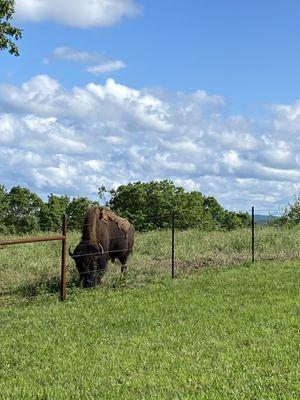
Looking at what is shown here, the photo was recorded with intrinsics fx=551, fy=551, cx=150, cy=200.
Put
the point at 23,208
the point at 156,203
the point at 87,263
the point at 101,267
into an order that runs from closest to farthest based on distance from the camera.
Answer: the point at 87,263
the point at 101,267
the point at 23,208
the point at 156,203

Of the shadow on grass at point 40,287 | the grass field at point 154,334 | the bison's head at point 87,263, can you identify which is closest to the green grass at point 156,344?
the grass field at point 154,334

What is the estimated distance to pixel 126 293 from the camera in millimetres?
11609

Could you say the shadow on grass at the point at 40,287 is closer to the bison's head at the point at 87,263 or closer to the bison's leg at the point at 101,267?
the bison's head at the point at 87,263

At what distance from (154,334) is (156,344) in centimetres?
56

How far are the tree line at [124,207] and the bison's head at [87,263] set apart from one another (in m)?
30.7

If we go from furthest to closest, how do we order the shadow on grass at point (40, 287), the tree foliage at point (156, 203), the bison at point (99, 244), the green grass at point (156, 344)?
the tree foliage at point (156, 203)
the bison at point (99, 244)
the shadow on grass at point (40, 287)
the green grass at point (156, 344)

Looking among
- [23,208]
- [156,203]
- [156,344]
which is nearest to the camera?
[156,344]

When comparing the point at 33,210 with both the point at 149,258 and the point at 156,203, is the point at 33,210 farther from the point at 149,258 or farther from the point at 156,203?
the point at 149,258

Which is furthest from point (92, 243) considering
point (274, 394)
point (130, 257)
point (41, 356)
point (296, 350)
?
point (274, 394)

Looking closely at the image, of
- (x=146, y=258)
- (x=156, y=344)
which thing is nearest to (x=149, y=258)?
(x=146, y=258)

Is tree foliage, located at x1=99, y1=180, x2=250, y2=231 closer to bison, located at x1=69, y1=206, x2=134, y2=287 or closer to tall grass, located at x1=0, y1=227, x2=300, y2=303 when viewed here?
tall grass, located at x1=0, y1=227, x2=300, y2=303

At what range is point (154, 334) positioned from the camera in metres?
7.68

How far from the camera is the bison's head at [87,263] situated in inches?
502

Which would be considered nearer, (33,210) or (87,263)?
(87,263)
